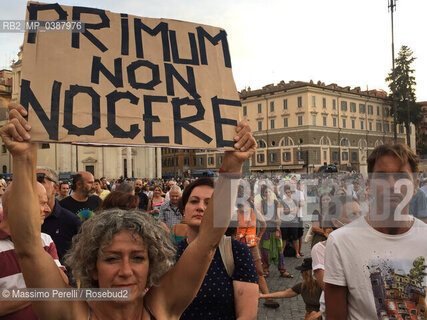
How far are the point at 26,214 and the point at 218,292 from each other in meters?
1.17

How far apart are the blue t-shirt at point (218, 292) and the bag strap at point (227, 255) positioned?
0.02m

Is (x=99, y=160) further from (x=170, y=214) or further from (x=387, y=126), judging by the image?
(x=170, y=214)

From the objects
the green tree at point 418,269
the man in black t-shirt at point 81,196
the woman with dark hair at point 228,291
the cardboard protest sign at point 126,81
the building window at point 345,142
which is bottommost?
the woman with dark hair at point 228,291

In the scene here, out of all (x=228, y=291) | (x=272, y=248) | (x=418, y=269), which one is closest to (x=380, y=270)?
(x=418, y=269)

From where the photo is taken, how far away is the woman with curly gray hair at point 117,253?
5.08 ft

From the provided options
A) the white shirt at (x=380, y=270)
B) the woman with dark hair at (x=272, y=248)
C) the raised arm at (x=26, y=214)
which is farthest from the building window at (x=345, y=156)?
the raised arm at (x=26, y=214)

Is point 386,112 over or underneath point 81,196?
over

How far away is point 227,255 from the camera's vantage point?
2424 millimetres

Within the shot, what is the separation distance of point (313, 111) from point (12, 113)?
62.6 m

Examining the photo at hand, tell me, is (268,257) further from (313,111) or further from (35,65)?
(313,111)

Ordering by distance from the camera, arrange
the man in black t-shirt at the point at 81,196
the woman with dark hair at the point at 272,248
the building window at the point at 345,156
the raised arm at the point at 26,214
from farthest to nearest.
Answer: the building window at the point at 345,156 → the woman with dark hair at the point at 272,248 → the man in black t-shirt at the point at 81,196 → the raised arm at the point at 26,214

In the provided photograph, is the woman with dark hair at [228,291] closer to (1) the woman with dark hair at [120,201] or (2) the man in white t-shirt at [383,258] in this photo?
(2) the man in white t-shirt at [383,258]

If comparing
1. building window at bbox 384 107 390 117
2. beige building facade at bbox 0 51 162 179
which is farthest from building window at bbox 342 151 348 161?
beige building facade at bbox 0 51 162 179

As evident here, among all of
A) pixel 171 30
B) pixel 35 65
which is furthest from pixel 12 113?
pixel 171 30
